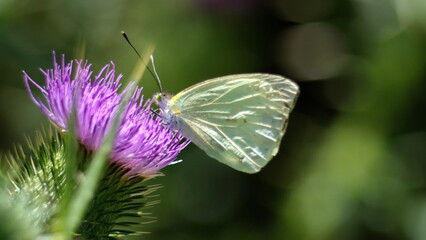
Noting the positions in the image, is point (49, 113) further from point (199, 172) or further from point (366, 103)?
point (366, 103)

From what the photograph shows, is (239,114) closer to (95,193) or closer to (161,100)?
(161,100)

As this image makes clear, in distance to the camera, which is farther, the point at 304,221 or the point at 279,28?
the point at 279,28

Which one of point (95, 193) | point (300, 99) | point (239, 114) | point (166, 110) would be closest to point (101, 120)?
point (95, 193)

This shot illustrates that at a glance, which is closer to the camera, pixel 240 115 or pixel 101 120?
pixel 101 120

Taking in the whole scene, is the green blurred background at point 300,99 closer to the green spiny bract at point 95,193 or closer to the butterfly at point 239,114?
the butterfly at point 239,114

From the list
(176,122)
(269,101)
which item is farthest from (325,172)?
(176,122)

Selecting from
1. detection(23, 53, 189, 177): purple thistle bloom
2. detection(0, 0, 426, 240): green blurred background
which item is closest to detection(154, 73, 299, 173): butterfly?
detection(23, 53, 189, 177): purple thistle bloom

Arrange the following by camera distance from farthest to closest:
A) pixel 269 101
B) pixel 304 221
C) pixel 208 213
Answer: pixel 208 213, pixel 304 221, pixel 269 101

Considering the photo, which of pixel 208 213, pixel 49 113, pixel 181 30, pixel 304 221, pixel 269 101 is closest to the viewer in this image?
pixel 49 113
